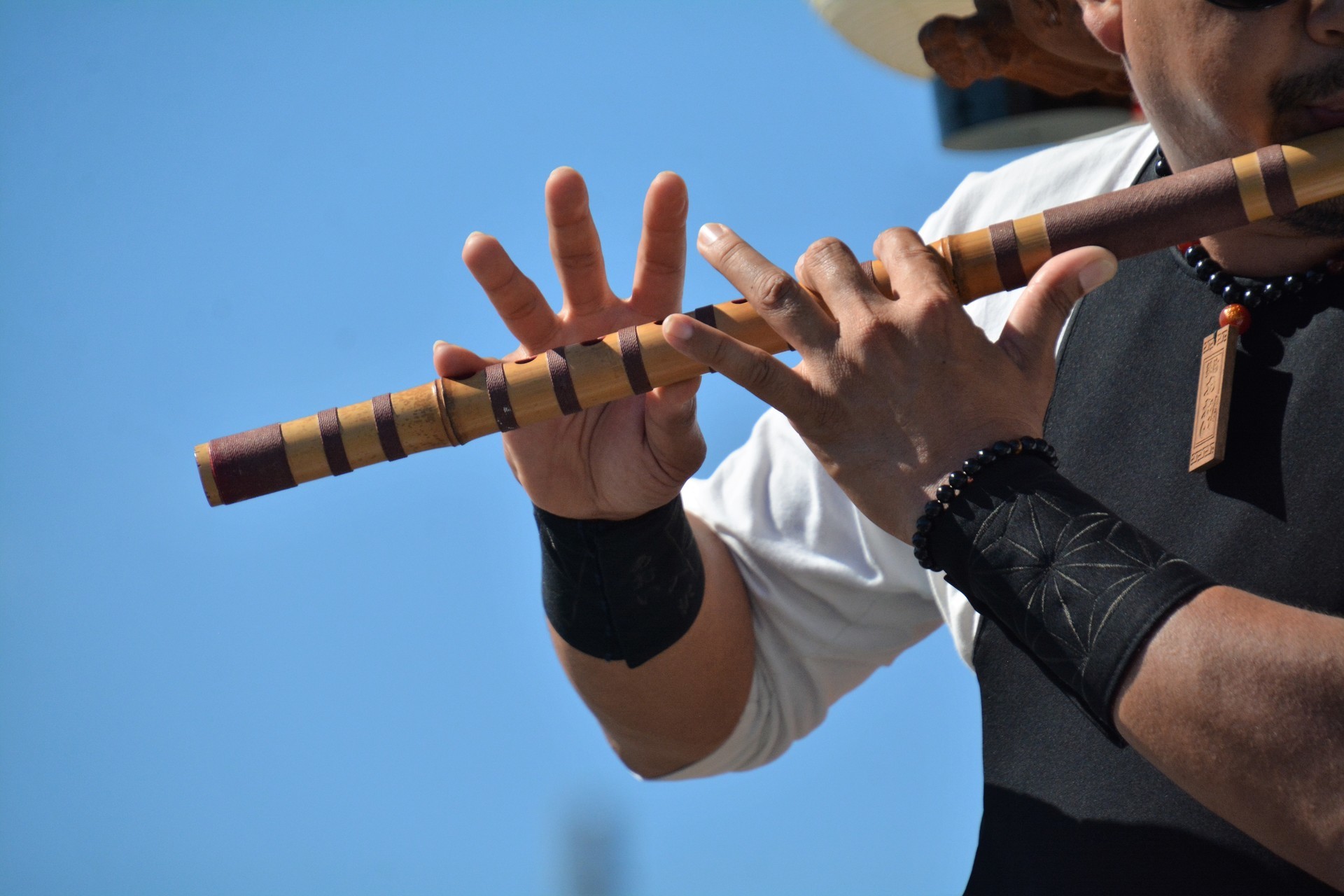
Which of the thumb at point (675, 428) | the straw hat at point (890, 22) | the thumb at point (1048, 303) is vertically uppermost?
the straw hat at point (890, 22)

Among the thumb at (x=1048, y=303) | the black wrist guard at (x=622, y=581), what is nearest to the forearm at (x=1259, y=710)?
the thumb at (x=1048, y=303)

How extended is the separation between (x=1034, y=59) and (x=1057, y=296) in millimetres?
1000

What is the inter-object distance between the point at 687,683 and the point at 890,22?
1522 millimetres

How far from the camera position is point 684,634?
228 cm

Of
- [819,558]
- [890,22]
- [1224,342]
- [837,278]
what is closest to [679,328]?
[837,278]

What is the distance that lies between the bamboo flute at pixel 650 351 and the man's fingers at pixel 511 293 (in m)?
0.10

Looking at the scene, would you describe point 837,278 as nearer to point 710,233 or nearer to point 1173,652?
point 710,233

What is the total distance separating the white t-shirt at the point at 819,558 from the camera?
2330mm

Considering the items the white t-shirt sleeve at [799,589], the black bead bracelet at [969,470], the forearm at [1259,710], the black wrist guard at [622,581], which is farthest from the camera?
the white t-shirt sleeve at [799,589]

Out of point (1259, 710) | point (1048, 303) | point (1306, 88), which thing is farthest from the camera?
point (1306, 88)

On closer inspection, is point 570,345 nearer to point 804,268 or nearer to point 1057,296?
point 804,268

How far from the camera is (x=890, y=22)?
2.92m

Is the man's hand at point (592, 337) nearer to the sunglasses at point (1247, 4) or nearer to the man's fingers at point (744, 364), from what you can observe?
the man's fingers at point (744, 364)

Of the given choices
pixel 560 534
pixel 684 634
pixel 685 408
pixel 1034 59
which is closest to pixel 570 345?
pixel 685 408
